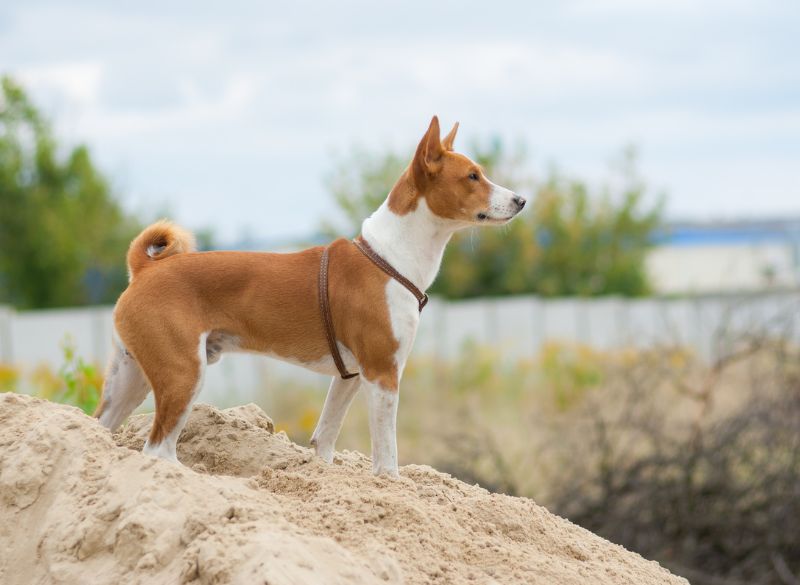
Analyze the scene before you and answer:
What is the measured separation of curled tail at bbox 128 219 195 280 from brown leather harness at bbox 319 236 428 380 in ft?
1.90

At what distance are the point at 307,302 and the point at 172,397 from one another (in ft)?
2.02

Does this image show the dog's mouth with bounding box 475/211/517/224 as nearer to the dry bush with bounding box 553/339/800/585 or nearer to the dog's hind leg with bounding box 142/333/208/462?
the dog's hind leg with bounding box 142/333/208/462

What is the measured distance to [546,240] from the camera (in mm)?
33000

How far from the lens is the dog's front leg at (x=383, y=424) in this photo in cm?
437

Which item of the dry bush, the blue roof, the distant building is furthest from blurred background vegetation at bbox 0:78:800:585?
the blue roof

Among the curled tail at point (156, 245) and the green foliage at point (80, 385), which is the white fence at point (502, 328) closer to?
the green foliage at point (80, 385)

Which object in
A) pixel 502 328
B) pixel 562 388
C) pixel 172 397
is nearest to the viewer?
pixel 172 397

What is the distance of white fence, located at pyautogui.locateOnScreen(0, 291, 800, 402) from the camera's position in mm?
16062

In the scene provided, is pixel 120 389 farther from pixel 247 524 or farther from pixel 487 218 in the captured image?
pixel 487 218

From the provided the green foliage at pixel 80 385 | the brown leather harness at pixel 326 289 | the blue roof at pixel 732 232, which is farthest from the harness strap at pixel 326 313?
the blue roof at pixel 732 232

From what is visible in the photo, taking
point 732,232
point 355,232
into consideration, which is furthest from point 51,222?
point 732,232

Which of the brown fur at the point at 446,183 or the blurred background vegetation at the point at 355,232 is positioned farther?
the blurred background vegetation at the point at 355,232

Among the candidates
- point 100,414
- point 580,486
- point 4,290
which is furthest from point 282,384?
point 4,290

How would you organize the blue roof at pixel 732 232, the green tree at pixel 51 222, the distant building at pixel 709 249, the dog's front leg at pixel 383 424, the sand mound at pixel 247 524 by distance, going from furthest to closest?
the blue roof at pixel 732 232 → the distant building at pixel 709 249 → the green tree at pixel 51 222 → the dog's front leg at pixel 383 424 → the sand mound at pixel 247 524
